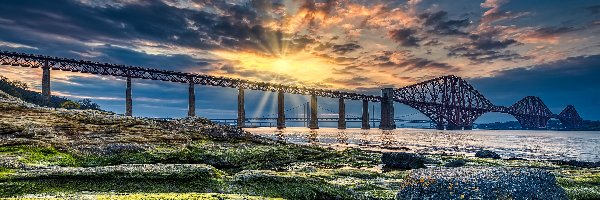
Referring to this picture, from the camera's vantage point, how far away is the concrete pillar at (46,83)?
8689 cm

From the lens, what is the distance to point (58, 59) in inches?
3804

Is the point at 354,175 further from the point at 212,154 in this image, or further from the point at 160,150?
the point at 160,150

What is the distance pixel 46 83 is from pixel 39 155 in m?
91.8

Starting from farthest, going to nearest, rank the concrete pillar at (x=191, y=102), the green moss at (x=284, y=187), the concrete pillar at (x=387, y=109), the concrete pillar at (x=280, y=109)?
the concrete pillar at (x=387, y=109), the concrete pillar at (x=280, y=109), the concrete pillar at (x=191, y=102), the green moss at (x=284, y=187)

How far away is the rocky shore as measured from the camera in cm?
764

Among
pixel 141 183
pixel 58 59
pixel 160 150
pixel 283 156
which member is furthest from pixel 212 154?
pixel 58 59

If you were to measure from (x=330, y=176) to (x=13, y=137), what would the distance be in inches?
600

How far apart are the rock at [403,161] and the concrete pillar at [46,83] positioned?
3484 inches

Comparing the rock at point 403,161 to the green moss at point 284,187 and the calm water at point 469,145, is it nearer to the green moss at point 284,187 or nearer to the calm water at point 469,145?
the green moss at point 284,187

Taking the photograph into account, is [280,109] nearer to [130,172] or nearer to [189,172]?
[189,172]

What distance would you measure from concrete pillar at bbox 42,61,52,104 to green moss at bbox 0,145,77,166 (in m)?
83.9

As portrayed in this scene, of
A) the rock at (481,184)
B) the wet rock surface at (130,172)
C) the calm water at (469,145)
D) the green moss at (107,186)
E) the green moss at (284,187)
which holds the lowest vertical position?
the calm water at (469,145)

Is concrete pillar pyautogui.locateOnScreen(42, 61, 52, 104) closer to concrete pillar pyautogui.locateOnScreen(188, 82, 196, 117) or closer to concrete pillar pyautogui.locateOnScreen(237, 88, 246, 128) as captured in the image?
concrete pillar pyautogui.locateOnScreen(188, 82, 196, 117)

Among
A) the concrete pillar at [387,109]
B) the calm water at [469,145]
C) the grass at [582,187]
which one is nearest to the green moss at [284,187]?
the grass at [582,187]
